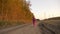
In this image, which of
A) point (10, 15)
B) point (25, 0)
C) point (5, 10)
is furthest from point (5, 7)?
point (25, 0)

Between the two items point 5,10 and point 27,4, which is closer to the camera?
point 5,10

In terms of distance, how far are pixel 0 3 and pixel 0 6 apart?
0.67 meters

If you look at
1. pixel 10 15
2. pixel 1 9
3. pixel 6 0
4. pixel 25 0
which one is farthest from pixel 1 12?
pixel 25 0

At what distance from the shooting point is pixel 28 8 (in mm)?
84875

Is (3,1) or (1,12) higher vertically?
(3,1)

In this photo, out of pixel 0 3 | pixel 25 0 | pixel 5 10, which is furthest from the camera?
pixel 25 0

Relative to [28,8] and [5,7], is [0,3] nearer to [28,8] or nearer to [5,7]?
[5,7]

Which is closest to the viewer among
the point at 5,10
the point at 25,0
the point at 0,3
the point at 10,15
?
the point at 0,3

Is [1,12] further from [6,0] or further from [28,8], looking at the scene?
[28,8]

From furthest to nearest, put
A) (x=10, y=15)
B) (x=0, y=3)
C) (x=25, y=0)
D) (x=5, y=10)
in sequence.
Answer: (x=25, y=0)
(x=10, y=15)
(x=5, y=10)
(x=0, y=3)

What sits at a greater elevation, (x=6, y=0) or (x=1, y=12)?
(x=6, y=0)

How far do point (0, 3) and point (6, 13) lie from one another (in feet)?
15.3

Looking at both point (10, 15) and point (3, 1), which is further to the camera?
point (10, 15)

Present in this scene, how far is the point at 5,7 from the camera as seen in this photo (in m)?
42.6
